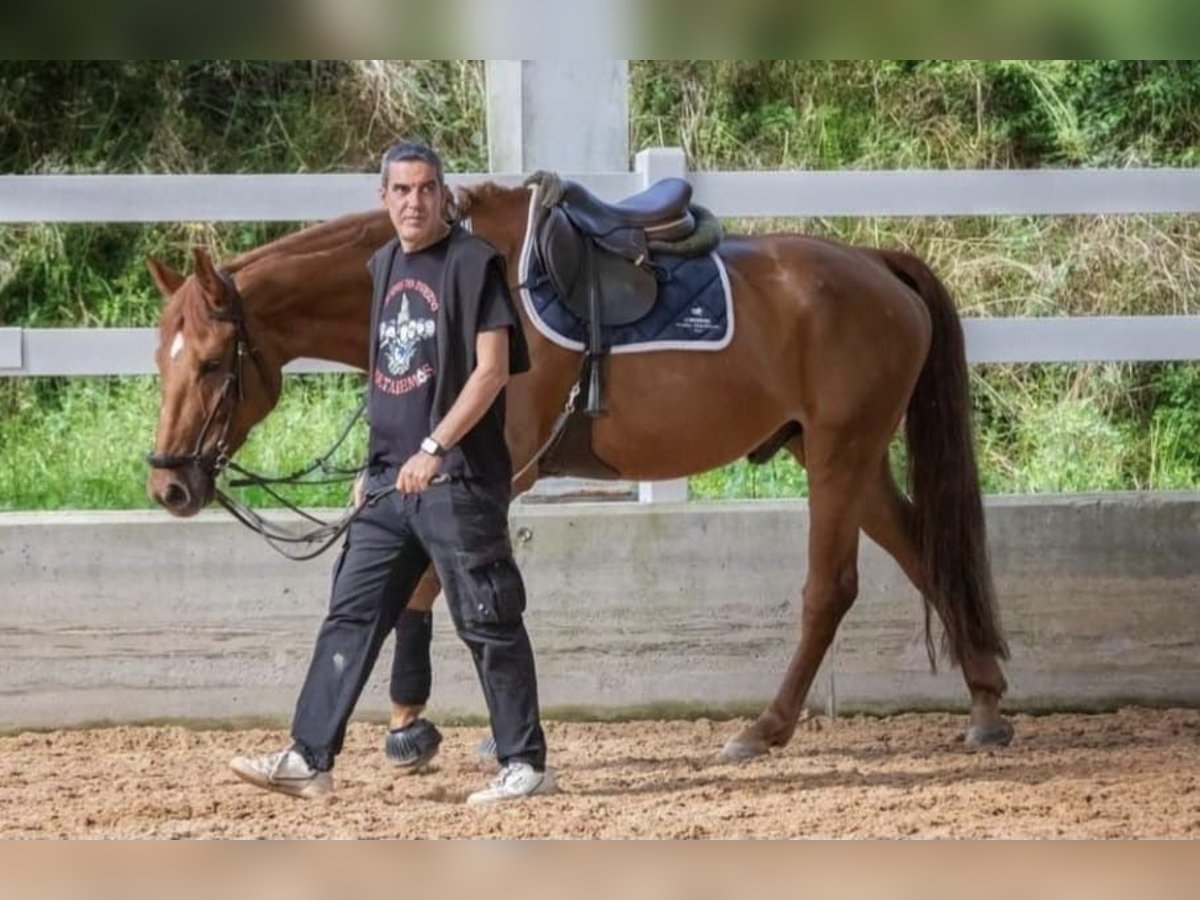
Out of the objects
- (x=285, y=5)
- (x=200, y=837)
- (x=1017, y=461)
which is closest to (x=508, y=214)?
(x=200, y=837)

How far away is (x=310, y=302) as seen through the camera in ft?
18.5

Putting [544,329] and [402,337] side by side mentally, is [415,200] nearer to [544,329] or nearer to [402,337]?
[402,337]

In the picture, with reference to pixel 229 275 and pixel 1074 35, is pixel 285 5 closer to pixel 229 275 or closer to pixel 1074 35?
pixel 1074 35

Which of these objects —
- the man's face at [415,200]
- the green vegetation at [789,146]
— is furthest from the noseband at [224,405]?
the green vegetation at [789,146]

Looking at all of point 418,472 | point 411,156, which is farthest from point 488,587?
point 411,156

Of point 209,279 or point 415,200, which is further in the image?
point 209,279

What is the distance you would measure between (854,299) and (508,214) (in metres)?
1.18

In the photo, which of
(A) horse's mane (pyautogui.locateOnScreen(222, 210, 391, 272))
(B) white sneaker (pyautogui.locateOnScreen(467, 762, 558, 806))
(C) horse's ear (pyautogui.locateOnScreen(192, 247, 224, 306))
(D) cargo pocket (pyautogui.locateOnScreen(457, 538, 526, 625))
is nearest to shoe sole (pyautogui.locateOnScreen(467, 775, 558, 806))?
(B) white sneaker (pyautogui.locateOnScreen(467, 762, 558, 806))

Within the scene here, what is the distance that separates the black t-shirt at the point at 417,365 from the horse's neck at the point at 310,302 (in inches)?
29.5

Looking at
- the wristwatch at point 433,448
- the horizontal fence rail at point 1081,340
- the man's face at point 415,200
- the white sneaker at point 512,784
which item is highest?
the man's face at point 415,200

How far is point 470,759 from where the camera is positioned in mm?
6066

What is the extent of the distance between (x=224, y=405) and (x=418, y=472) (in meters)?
1.00

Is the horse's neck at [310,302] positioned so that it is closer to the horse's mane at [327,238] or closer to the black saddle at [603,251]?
the horse's mane at [327,238]

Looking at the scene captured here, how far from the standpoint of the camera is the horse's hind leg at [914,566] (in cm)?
627
